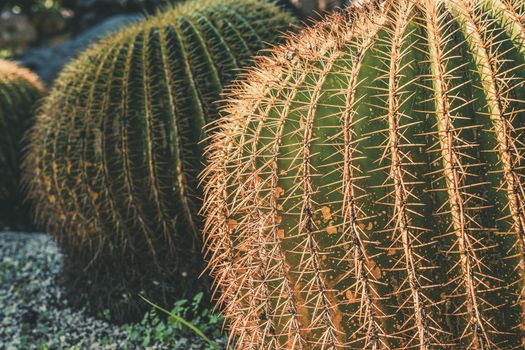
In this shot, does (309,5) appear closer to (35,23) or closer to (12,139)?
(12,139)

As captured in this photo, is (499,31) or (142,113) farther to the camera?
(142,113)

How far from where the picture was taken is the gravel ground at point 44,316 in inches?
133

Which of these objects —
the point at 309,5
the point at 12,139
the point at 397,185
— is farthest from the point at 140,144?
the point at 309,5

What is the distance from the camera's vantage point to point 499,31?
6.03 feet

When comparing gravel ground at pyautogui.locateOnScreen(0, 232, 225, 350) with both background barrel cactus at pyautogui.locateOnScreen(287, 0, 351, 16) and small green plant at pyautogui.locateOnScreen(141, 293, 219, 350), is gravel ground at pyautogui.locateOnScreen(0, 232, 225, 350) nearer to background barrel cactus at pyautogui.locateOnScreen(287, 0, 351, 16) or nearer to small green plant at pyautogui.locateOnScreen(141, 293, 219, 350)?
small green plant at pyautogui.locateOnScreen(141, 293, 219, 350)

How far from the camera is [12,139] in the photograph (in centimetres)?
518

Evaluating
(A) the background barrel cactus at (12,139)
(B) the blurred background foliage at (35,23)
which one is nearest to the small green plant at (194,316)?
(A) the background barrel cactus at (12,139)

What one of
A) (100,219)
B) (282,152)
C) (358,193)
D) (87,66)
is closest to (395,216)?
(358,193)

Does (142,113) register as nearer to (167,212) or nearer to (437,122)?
(167,212)

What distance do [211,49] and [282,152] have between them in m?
1.57

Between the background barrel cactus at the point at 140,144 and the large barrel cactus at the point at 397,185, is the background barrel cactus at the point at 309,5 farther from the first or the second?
the large barrel cactus at the point at 397,185

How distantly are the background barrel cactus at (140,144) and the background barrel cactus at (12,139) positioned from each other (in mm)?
1645

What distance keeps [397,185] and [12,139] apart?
4.16 metres

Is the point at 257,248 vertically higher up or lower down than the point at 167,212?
higher up
